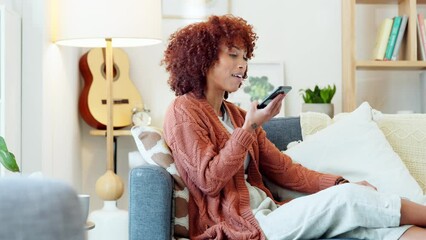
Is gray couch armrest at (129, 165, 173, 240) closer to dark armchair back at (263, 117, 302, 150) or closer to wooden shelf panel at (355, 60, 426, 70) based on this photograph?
dark armchair back at (263, 117, 302, 150)

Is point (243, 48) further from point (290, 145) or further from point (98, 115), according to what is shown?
point (98, 115)

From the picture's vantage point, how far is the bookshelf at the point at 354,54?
346 cm

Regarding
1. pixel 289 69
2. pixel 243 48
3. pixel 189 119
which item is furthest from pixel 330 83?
pixel 189 119

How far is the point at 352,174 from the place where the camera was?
2.43m

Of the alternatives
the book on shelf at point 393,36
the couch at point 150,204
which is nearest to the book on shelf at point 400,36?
the book on shelf at point 393,36

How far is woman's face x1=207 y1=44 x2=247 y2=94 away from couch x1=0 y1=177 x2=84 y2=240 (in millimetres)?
1840

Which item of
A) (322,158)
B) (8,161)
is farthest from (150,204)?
(322,158)

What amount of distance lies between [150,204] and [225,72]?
1.73ft

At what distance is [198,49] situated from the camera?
7.32 feet

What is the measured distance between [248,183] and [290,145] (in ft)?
1.20

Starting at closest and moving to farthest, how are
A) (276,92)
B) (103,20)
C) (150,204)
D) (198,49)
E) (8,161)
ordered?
(8,161), (150,204), (276,92), (198,49), (103,20)

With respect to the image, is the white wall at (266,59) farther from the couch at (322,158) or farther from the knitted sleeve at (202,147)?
the knitted sleeve at (202,147)

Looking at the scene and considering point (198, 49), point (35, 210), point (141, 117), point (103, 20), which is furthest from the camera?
point (141, 117)

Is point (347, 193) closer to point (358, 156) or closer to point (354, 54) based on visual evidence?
point (358, 156)
